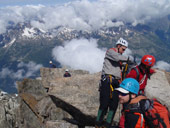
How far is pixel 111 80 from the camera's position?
941 cm

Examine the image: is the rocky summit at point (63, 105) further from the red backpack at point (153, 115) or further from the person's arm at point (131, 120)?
the person's arm at point (131, 120)

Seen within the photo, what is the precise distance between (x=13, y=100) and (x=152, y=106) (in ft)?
36.0

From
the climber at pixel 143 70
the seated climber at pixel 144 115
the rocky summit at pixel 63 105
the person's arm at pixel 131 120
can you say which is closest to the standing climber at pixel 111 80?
the climber at pixel 143 70

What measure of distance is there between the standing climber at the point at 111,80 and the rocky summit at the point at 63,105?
1942 millimetres

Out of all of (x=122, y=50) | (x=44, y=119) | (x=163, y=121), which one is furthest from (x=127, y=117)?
(x=44, y=119)

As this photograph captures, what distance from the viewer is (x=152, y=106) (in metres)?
5.26

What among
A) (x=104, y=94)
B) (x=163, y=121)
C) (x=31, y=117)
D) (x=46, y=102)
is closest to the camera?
(x=163, y=121)

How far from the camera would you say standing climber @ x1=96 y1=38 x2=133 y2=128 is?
9164mm

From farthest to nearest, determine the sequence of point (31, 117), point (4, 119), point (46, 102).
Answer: point (46, 102), point (31, 117), point (4, 119)

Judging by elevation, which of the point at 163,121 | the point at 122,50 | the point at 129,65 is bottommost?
the point at 163,121

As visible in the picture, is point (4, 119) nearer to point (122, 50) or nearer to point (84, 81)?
point (84, 81)

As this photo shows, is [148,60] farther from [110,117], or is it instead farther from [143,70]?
[110,117]

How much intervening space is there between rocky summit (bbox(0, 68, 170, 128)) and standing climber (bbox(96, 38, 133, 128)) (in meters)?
1.94

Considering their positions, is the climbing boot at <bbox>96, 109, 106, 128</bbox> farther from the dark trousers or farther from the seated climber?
the seated climber
